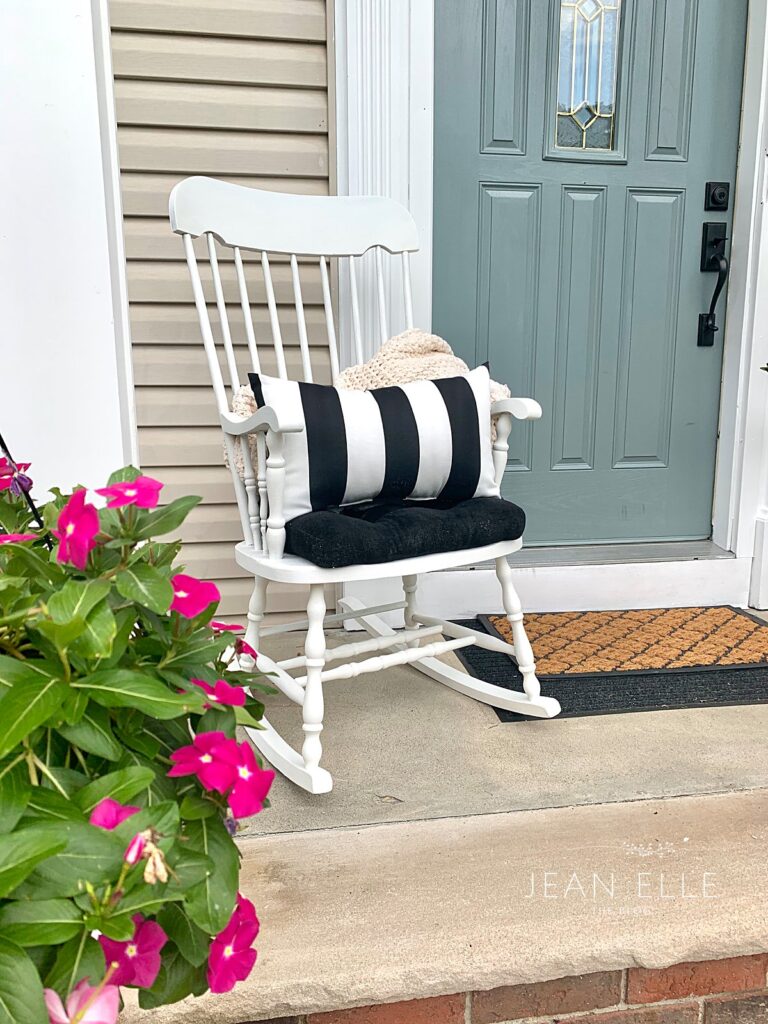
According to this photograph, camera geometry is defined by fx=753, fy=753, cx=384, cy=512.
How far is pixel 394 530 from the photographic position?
1.36m

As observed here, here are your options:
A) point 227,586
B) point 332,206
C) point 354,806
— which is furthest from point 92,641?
point 227,586

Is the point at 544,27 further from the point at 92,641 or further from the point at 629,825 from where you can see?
the point at 92,641

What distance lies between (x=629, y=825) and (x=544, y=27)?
2.08 metres

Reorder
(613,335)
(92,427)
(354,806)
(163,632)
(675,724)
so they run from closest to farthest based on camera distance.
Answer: (163,632) → (92,427) → (354,806) → (675,724) → (613,335)

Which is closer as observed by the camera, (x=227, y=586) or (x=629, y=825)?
(x=629, y=825)

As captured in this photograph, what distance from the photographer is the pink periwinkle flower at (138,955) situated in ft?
1.36

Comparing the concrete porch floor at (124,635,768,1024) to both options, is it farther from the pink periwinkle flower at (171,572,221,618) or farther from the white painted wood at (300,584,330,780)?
the pink periwinkle flower at (171,572,221,618)

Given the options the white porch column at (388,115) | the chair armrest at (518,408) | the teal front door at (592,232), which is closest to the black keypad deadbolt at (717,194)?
the teal front door at (592,232)

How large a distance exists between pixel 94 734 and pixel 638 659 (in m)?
1.72

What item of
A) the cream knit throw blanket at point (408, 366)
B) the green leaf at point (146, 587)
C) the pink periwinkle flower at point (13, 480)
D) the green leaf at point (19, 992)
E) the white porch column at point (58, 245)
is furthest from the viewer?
the cream knit throw blanket at point (408, 366)

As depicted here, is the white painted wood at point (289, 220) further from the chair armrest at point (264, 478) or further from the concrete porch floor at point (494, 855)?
the concrete porch floor at point (494, 855)

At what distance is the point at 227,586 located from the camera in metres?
2.17

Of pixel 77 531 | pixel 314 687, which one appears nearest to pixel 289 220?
pixel 314 687

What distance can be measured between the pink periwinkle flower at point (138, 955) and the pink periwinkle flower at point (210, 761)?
0.26 ft
